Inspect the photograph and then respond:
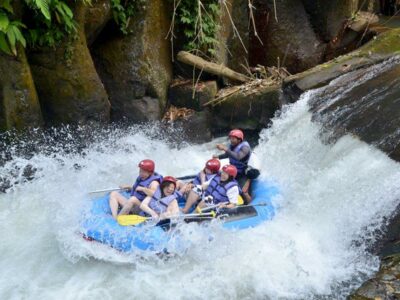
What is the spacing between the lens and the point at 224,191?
236 inches

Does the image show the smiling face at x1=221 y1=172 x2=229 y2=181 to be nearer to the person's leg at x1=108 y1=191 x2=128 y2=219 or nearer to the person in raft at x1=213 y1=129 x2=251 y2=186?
the person in raft at x1=213 y1=129 x2=251 y2=186

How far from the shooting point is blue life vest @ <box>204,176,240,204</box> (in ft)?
19.7

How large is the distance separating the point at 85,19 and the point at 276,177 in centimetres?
385

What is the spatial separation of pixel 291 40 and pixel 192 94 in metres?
2.68

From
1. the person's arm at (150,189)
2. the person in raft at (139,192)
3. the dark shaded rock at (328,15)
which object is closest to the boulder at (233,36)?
the dark shaded rock at (328,15)

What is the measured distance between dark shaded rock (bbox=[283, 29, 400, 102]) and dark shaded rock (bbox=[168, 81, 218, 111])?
1.40 m

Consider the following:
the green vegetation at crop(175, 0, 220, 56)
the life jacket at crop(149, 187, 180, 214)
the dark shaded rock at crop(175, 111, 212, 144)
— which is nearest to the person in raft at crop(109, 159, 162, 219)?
the life jacket at crop(149, 187, 180, 214)

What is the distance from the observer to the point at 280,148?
790cm

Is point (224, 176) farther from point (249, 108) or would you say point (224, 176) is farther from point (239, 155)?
point (249, 108)

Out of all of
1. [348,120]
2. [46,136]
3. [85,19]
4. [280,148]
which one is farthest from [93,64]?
[348,120]

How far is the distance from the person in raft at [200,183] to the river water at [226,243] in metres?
0.66

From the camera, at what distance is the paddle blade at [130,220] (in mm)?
5508

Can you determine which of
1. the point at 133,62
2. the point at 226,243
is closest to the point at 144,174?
the point at 226,243

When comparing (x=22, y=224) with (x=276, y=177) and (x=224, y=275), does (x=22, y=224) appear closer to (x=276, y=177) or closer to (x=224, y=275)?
(x=224, y=275)
